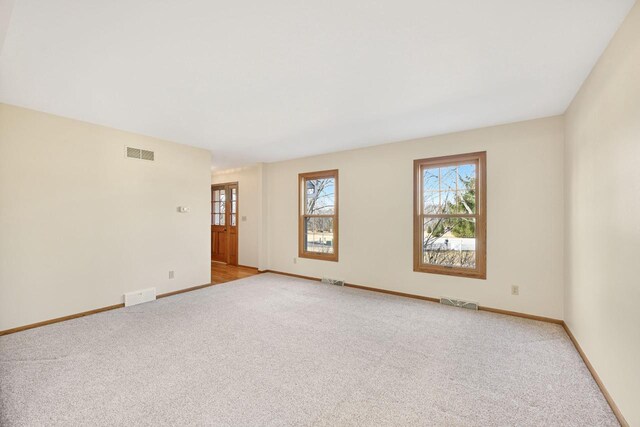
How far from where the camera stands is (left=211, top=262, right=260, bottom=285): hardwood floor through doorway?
5621 mm

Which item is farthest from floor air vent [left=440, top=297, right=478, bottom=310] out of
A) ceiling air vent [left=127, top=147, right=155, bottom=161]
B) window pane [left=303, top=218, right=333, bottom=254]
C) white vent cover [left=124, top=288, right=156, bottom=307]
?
ceiling air vent [left=127, top=147, right=155, bottom=161]

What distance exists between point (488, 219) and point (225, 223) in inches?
236

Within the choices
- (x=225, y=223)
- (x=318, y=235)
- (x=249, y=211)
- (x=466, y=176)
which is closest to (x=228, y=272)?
(x=249, y=211)

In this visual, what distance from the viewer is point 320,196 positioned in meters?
5.71

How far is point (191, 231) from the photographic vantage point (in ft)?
16.0

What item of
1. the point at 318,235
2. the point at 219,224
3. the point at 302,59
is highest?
the point at 302,59

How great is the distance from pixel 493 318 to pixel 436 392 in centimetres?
197

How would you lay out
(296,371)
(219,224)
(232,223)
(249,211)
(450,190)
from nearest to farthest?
1. (296,371)
2. (450,190)
3. (249,211)
4. (232,223)
5. (219,224)

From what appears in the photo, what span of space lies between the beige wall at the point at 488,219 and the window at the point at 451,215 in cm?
10

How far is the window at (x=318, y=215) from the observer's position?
5430mm

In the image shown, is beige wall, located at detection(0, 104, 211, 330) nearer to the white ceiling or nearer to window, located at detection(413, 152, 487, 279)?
the white ceiling

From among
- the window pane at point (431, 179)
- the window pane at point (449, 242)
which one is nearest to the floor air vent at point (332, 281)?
the window pane at point (449, 242)

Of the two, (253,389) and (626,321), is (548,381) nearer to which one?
(626,321)

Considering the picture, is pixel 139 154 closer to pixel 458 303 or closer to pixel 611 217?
pixel 458 303
